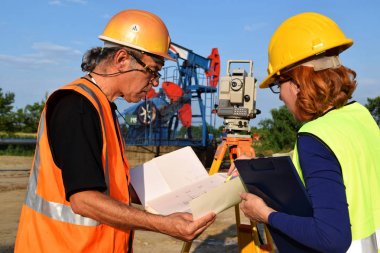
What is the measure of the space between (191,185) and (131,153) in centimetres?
1191

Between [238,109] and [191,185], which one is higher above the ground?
[238,109]

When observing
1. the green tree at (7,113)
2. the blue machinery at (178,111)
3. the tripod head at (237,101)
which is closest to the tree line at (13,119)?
the green tree at (7,113)

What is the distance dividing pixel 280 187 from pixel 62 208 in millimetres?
817

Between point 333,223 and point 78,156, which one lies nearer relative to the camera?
point 333,223

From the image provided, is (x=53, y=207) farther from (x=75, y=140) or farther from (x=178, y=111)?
(x=178, y=111)

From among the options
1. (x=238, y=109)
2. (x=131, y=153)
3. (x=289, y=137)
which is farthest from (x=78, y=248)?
(x=289, y=137)

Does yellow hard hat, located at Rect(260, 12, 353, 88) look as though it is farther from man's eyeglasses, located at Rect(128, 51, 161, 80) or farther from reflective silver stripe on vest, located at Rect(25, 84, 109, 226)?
reflective silver stripe on vest, located at Rect(25, 84, 109, 226)

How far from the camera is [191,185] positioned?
215cm

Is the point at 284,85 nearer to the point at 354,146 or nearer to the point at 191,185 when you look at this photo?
the point at 354,146

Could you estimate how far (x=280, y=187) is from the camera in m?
1.45

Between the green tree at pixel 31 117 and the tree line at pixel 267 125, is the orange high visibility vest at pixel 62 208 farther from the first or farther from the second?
the green tree at pixel 31 117

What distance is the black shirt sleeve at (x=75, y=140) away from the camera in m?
1.47

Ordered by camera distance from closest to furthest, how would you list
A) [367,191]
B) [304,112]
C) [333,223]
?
[333,223]
[367,191]
[304,112]

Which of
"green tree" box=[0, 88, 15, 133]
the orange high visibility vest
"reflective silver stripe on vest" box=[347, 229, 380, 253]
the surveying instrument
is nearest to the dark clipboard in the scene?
"reflective silver stripe on vest" box=[347, 229, 380, 253]
